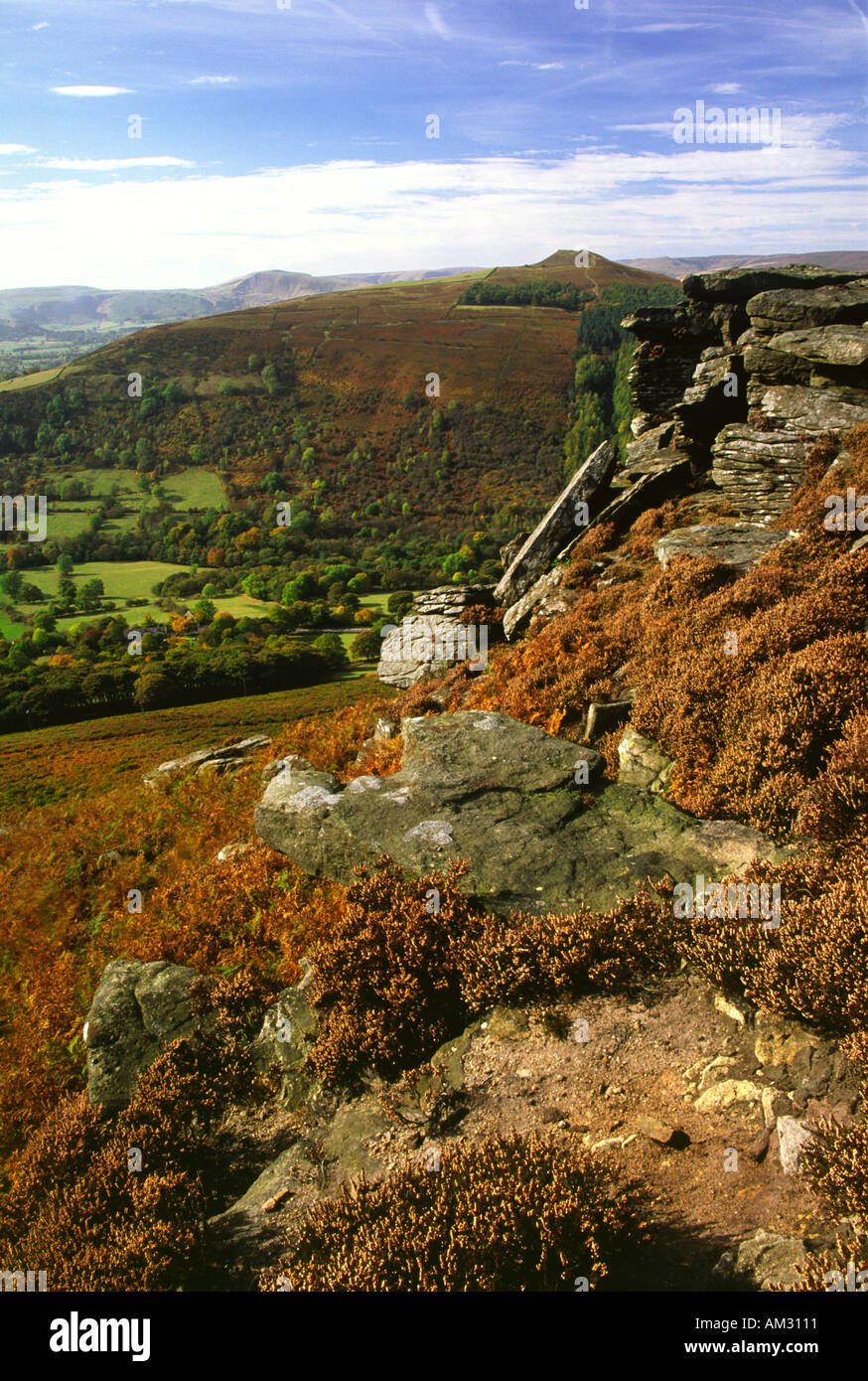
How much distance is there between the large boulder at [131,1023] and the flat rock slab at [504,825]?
1818 mm

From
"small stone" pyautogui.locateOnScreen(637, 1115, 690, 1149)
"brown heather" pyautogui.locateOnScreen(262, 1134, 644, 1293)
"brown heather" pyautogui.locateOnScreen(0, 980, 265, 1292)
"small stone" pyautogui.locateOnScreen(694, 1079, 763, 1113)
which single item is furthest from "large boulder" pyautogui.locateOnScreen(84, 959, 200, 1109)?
"small stone" pyautogui.locateOnScreen(694, 1079, 763, 1113)

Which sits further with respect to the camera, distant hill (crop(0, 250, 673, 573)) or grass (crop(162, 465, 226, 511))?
grass (crop(162, 465, 226, 511))

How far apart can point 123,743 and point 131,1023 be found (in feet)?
96.3

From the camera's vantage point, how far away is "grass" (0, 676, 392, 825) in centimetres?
2450

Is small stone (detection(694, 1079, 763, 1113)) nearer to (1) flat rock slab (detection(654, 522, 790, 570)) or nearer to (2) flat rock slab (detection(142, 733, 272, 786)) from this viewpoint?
(1) flat rock slab (detection(654, 522, 790, 570))

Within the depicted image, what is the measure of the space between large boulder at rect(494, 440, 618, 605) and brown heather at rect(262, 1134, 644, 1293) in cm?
1489

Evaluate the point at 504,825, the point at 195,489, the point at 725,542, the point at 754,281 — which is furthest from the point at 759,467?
the point at 195,489

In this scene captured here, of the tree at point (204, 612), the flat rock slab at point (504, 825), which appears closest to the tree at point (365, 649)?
the tree at point (204, 612)

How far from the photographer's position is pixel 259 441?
191 meters

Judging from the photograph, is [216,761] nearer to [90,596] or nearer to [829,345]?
[829,345]

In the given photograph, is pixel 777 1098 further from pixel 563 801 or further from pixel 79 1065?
pixel 79 1065

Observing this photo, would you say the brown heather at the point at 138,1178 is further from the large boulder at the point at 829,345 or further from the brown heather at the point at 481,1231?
the large boulder at the point at 829,345

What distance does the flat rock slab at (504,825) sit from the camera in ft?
22.3

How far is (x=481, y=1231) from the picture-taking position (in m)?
4.01
